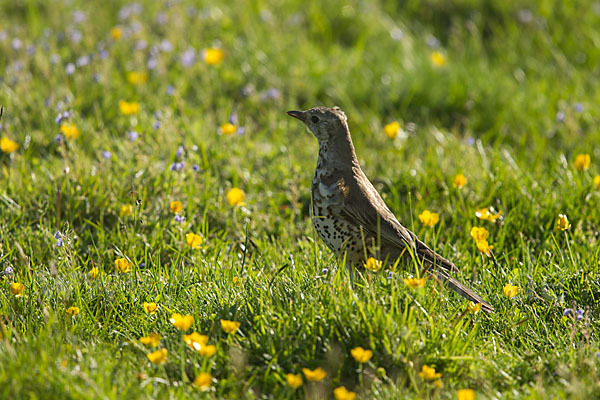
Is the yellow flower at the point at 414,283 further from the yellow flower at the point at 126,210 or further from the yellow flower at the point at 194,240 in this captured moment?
the yellow flower at the point at 126,210

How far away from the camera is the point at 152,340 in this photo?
11.0ft

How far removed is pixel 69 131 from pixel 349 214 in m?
2.30

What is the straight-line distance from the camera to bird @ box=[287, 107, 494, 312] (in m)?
4.25

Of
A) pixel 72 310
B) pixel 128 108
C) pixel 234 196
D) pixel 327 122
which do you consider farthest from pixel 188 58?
pixel 72 310

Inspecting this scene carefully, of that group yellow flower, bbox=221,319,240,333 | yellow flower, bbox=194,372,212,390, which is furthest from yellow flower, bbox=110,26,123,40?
yellow flower, bbox=194,372,212,390

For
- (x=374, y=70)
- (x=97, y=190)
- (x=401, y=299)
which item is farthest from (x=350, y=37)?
(x=401, y=299)

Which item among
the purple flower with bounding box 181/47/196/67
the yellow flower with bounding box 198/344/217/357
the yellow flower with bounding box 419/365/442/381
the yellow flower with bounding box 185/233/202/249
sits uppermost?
the purple flower with bounding box 181/47/196/67

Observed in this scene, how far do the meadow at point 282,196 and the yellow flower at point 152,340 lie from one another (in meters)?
0.07

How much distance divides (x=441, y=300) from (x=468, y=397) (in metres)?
0.80

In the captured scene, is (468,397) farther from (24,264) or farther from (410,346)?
(24,264)

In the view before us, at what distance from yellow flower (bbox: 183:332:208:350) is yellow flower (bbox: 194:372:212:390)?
150 mm

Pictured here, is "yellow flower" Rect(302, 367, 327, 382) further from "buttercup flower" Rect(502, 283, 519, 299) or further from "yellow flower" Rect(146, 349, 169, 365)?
"buttercup flower" Rect(502, 283, 519, 299)

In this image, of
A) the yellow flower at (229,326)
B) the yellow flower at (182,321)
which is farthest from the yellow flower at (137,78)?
the yellow flower at (229,326)

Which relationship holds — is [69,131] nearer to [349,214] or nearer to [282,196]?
[282,196]
